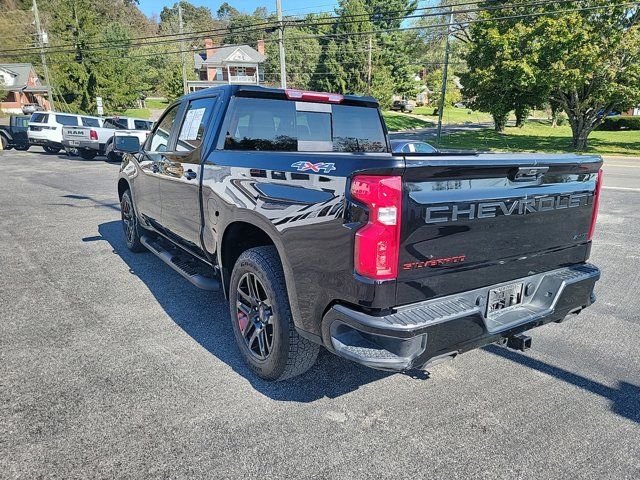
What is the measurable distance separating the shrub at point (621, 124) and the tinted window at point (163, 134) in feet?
143

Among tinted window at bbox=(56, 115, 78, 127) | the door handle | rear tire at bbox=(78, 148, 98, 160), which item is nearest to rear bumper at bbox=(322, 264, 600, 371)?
the door handle

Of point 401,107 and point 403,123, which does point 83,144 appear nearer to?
point 403,123

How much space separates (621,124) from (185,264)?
45.1m

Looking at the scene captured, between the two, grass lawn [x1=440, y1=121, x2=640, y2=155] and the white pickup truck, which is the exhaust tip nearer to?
the white pickup truck

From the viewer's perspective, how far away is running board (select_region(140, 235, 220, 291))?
12.3 ft

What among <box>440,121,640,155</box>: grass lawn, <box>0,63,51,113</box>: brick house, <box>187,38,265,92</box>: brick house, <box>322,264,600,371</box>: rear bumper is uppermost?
<box>187,38,265,92</box>: brick house

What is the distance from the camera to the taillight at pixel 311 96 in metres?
3.84

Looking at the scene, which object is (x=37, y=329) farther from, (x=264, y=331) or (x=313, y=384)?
(x=313, y=384)

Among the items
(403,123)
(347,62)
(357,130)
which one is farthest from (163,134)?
(347,62)

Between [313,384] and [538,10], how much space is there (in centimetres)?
2861

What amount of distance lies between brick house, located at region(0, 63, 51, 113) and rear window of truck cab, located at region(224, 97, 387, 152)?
67.1 meters

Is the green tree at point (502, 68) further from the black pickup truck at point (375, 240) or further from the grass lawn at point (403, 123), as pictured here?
the black pickup truck at point (375, 240)

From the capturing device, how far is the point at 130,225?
611cm

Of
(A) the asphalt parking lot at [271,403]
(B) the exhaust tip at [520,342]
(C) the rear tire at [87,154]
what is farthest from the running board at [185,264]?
(C) the rear tire at [87,154]
